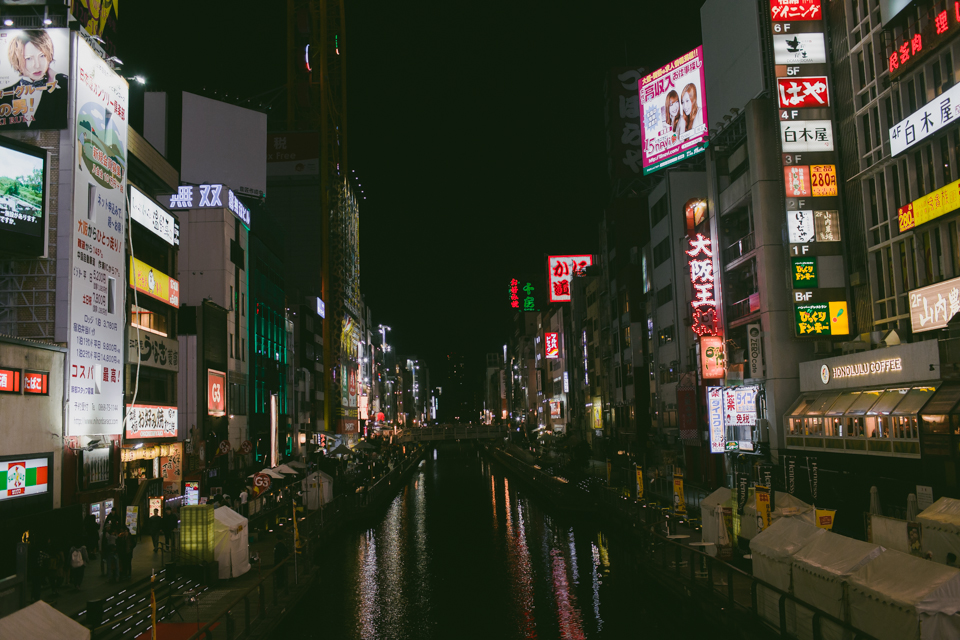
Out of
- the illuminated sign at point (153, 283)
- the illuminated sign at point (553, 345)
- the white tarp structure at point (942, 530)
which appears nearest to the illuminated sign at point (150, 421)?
the illuminated sign at point (153, 283)

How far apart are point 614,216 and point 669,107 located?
18.8 meters

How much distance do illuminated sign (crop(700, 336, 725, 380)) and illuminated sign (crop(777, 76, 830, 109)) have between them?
1329 centimetres

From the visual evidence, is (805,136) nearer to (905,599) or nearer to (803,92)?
(803,92)

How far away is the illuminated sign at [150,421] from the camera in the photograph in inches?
1332

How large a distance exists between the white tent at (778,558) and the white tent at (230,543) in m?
16.3

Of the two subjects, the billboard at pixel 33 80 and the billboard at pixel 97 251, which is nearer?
the billboard at pixel 33 80

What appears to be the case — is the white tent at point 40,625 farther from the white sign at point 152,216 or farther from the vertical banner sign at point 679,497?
the white sign at point 152,216

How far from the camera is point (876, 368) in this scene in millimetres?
29219

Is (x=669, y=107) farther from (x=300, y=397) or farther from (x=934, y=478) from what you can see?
(x=300, y=397)

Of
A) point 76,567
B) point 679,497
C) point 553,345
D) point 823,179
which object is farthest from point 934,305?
point 553,345

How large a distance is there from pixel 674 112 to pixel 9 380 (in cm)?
4487

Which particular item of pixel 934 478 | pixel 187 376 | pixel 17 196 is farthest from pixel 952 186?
pixel 187 376

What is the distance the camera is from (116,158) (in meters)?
31.6

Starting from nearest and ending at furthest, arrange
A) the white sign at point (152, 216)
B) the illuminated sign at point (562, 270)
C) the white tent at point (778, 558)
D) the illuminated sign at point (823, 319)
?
1. the white tent at point (778, 558)
2. the illuminated sign at point (823, 319)
3. the white sign at point (152, 216)
4. the illuminated sign at point (562, 270)
